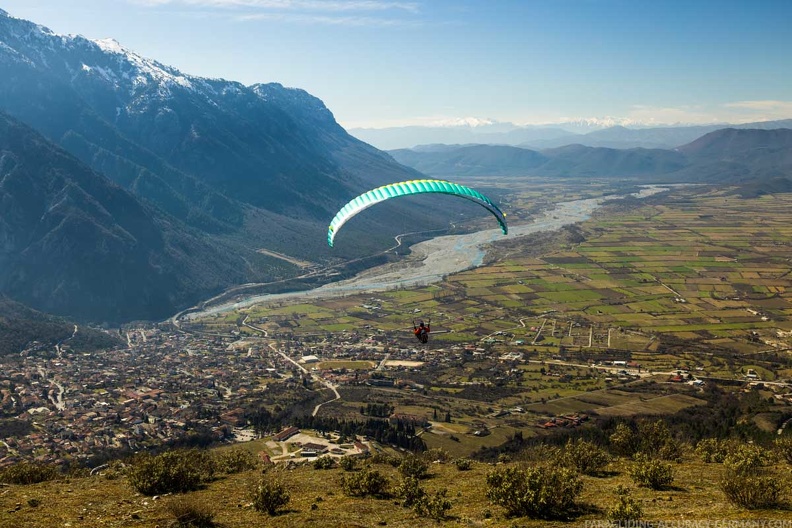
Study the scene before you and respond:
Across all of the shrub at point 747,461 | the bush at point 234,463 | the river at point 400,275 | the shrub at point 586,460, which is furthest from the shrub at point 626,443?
the river at point 400,275

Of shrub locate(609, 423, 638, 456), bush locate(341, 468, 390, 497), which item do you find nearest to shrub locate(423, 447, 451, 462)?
shrub locate(609, 423, 638, 456)

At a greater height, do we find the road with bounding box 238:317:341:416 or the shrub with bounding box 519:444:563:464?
the shrub with bounding box 519:444:563:464

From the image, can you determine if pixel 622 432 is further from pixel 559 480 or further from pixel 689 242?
pixel 689 242

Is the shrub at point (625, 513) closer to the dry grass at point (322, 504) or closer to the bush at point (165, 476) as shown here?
the dry grass at point (322, 504)

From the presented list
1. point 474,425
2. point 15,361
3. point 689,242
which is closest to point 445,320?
point 474,425

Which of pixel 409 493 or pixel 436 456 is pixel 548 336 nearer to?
pixel 436 456

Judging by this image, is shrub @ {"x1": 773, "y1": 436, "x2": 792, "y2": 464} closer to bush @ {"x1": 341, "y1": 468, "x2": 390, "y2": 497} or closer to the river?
bush @ {"x1": 341, "y1": 468, "x2": 390, "y2": 497}
